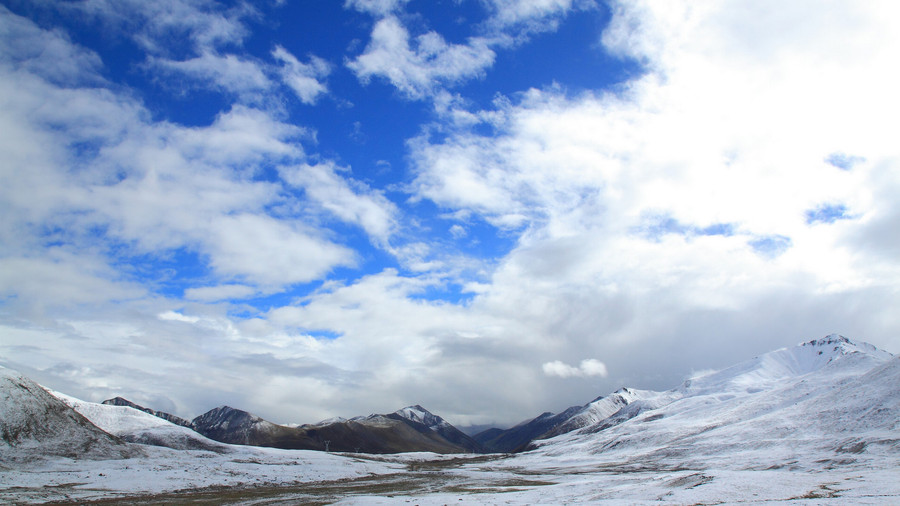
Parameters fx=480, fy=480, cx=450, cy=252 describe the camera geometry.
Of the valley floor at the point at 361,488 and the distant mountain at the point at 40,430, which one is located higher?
the distant mountain at the point at 40,430

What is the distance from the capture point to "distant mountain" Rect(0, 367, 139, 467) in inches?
3430

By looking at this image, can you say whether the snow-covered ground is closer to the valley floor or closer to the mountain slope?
the valley floor

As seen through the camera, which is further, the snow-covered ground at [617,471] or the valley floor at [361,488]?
the snow-covered ground at [617,471]

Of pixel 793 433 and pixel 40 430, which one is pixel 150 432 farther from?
pixel 793 433

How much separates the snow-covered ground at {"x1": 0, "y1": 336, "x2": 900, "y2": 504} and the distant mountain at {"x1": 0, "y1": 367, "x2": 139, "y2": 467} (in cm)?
81

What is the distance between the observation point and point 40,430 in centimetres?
9475

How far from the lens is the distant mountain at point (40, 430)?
3430 inches

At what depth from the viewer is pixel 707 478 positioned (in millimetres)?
50094

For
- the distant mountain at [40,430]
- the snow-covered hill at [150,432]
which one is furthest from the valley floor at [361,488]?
the snow-covered hill at [150,432]

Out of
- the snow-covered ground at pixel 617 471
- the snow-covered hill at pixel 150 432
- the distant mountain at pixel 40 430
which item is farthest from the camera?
the snow-covered hill at pixel 150 432

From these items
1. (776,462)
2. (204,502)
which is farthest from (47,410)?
(776,462)

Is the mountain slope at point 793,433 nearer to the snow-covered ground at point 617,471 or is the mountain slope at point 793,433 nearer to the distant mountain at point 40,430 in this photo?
the snow-covered ground at point 617,471

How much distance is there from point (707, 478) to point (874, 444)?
6281 centimetres

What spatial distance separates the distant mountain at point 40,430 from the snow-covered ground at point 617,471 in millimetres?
812
